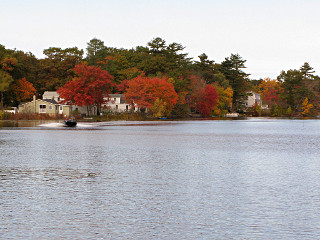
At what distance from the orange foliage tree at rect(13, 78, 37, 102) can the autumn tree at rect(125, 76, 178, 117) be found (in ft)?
97.6

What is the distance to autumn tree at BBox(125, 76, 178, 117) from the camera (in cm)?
12681

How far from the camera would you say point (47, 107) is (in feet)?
422

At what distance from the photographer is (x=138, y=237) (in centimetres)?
1121

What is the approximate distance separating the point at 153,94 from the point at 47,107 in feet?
102

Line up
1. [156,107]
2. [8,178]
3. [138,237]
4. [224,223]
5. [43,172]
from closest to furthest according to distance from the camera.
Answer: [138,237] → [224,223] → [8,178] → [43,172] → [156,107]

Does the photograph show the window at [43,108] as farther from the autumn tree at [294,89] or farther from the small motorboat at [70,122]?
the autumn tree at [294,89]

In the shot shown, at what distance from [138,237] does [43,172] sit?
504 inches

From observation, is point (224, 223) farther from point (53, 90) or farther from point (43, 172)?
point (53, 90)

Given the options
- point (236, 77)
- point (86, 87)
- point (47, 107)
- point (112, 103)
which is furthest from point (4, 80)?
point (236, 77)

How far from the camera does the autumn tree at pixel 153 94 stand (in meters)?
127

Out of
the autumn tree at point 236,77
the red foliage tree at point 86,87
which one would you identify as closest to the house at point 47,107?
the red foliage tree at point 86,87

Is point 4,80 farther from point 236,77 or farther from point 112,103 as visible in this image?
point 236,77

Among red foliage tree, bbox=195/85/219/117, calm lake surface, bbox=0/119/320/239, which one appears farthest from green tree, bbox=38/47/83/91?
calm lake surface, bbox=0/119/320/239

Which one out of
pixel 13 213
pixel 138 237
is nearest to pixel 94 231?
pixel 138 237
